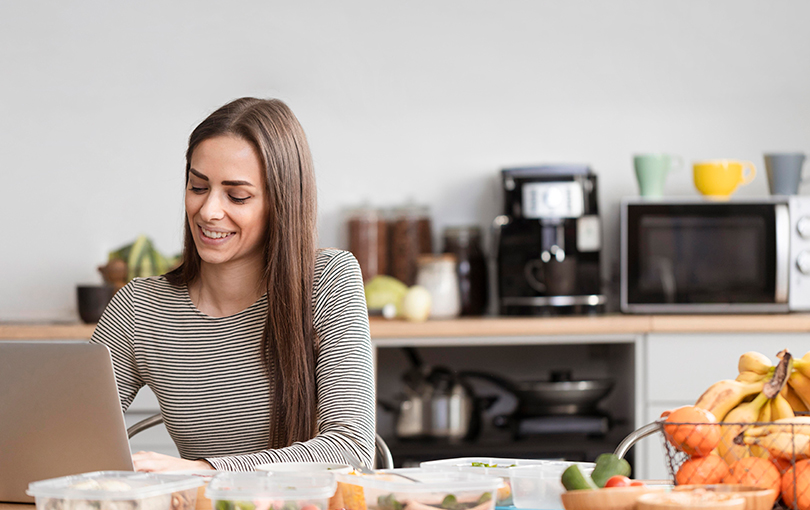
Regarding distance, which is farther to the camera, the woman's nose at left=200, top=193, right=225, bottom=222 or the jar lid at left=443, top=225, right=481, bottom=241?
the jar lid at left=443, top=225, right=481, bottom=241

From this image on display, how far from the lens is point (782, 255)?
2307 millimetres

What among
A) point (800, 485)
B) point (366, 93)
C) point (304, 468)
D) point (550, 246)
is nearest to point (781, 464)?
point (800, 485)

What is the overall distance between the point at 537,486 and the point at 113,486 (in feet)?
1.38

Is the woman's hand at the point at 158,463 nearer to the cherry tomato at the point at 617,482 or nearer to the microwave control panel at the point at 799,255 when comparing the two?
the cherry tomato at the point at 617,482

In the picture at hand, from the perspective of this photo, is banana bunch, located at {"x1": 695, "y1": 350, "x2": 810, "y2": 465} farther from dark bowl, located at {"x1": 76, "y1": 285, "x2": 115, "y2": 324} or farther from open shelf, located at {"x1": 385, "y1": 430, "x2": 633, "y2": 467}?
dark bowl, located at {"x1": 76, "y1": 285, "x2": 115, "y2": 324}

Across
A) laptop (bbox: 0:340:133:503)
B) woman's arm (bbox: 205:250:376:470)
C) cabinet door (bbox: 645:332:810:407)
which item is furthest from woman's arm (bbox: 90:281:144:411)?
cabinet door (bbox: 645:332:810:407)

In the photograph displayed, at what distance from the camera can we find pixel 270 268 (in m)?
1.32

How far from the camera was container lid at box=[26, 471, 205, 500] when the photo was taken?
27.2 inches

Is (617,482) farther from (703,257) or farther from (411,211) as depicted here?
(411,211)

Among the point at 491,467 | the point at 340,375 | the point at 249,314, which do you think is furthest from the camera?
the point at 249,314

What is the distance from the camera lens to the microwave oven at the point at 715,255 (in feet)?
7.57

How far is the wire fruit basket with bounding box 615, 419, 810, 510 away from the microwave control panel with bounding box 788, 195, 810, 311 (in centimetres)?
165

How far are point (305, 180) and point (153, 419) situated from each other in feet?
1.72

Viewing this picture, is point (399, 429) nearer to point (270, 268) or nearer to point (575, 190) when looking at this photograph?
point (575, 190)
